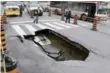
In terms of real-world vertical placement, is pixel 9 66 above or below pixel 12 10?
below

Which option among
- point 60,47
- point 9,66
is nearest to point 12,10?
point 60,47

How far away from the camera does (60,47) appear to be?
47.2 ft

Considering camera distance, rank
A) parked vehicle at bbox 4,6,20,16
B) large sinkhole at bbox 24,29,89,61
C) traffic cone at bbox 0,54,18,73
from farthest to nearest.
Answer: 1. parked vehicle at bbox 4,6,20,16
2. large sinkhole at bbox 24,29,89,61
3. traffic cone at bbox 0,54,18,73

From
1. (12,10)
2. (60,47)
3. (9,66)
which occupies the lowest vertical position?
(60,47)

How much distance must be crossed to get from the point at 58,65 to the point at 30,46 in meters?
3.62

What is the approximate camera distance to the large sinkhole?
11641mm

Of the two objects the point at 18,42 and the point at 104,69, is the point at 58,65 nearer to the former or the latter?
the point at 104,69

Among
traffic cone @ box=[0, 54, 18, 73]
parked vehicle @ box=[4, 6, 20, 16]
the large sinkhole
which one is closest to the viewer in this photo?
traffic cone @ box=[0, 54, 18, 73]

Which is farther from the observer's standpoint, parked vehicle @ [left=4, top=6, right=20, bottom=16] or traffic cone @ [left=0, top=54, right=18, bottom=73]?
parked vehicle @ [left=4, top=6, right=20, bottom=16]

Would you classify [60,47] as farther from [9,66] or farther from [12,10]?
[12,10]

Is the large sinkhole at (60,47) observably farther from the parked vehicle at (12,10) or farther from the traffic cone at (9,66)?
the parked vehicle at (12,10)

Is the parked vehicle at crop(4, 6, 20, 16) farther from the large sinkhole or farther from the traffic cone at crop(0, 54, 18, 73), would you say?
the traffic cone at crop(0, 54, 18, 73)

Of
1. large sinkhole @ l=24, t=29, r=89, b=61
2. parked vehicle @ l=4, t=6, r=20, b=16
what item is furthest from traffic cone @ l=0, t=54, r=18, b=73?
parked vehicle @ l=4, t=6, r=20, b=16

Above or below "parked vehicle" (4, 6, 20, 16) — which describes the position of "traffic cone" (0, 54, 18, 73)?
below
